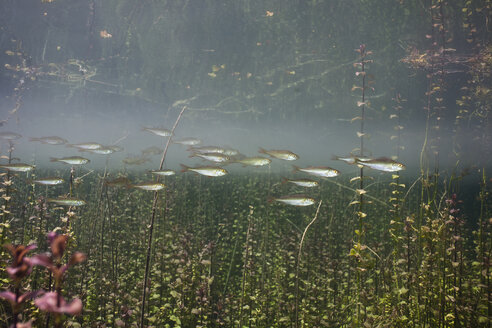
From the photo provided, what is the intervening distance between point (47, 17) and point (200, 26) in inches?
353

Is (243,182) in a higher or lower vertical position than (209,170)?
lower

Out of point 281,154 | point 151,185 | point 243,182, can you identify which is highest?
point 281,154

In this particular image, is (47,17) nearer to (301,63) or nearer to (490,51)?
(301,63)

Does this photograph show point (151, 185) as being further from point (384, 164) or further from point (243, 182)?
point (243, 182)

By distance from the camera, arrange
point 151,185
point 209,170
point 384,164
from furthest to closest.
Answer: point 209,170, point 151,185, point 384,164

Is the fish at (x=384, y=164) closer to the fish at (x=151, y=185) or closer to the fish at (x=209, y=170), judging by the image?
the fish at (x=209, y=170)

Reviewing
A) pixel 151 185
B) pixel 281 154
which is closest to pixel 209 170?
pixel 151 185

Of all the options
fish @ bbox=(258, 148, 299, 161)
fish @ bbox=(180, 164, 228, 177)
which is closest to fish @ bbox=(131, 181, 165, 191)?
fish @ bbox=(180, 164, 228, 177)

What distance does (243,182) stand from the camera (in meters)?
18.3

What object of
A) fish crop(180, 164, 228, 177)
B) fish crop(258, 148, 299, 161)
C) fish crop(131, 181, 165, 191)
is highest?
fish crop(258, 148, 299, 161)

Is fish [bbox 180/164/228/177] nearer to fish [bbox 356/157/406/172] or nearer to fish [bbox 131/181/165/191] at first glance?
fish [bbox 131/181/165/191]

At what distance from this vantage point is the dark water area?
9.21 feet

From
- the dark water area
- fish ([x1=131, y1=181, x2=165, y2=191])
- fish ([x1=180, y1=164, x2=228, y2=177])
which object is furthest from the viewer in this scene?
fish ([x1=180, y1=164, x2=228, y2=177])

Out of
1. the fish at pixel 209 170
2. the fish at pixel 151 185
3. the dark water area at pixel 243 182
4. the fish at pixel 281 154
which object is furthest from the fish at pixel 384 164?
the fish at pixel 151 185
